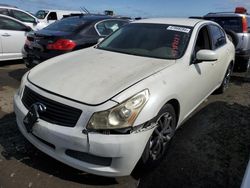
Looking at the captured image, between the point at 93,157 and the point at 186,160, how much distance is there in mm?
1235

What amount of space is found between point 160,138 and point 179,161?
441 mm

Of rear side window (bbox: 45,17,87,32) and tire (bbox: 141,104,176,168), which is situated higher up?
rear side window (bbox: 45,17,87,32)

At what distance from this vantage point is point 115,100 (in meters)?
2.37

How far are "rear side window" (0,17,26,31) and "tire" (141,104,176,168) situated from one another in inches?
233

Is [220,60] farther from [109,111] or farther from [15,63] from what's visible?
[15,63]

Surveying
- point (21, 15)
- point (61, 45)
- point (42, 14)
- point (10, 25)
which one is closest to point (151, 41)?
point (61, 45)

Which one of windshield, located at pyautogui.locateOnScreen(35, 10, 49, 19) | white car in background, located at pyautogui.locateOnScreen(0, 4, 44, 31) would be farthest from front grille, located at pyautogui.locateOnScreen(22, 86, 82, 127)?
windshield, located at pyautogui.locateOnScreen(35, 10, 49, 19)

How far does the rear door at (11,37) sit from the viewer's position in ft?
22.9

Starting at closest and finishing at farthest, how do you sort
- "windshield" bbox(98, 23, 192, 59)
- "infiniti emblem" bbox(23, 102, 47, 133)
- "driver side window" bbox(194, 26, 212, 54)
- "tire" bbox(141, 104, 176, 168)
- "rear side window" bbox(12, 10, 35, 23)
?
"infiniti emblem" bbox(23, 102, 47, 133)
"tire" bbox(141, 104, 176, 168)
"windshield" bbox(98, 23, 192, 59)
"driver side window" bbox(194, 26, 212, 54)
"rear side window" bbox(12, 10, 35, 23)

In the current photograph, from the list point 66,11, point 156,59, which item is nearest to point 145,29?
point 156,59

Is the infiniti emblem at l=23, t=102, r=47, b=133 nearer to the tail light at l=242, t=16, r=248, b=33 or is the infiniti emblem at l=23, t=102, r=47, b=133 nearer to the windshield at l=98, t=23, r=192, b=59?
the windshield at l=98, t=23, r=192, b=59

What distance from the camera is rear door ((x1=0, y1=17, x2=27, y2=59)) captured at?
6.99 m

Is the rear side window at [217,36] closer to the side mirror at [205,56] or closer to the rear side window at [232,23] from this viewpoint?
the side mirror at [205,56]

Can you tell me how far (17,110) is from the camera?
2801mm
